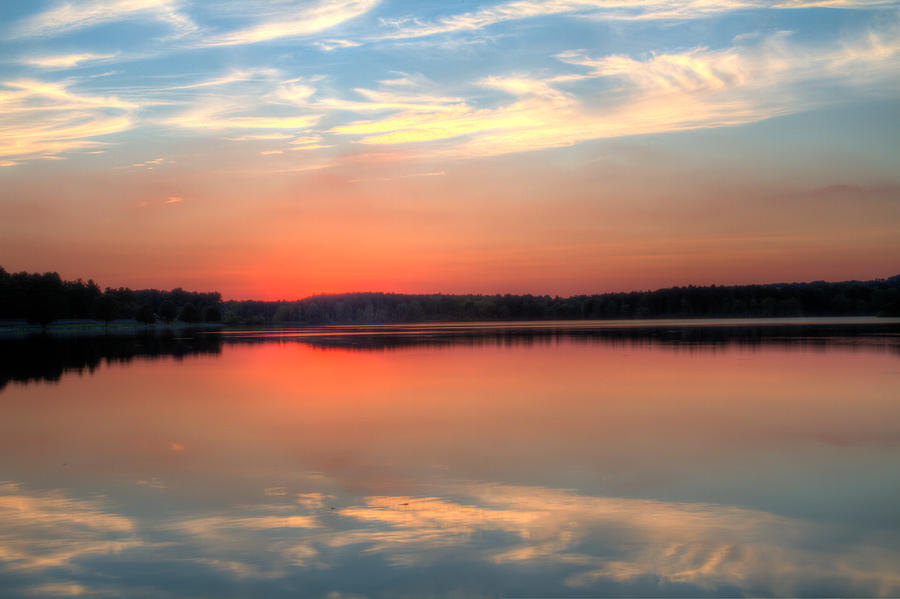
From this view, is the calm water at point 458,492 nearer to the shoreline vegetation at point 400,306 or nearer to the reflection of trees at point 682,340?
the reflection of trees at point 682,340

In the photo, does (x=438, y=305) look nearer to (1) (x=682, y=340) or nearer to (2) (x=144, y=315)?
(2) (x=144, y=315)

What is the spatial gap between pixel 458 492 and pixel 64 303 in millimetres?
90763

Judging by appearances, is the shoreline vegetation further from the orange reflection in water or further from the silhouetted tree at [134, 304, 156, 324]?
the orange reflection in water

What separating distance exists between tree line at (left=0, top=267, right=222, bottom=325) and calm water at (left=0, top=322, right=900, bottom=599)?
234 ft

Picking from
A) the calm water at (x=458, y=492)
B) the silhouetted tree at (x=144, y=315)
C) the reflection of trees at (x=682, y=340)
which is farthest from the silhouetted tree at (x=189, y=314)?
the calm water at (x=458, y=492)

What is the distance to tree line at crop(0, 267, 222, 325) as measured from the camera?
78.0m

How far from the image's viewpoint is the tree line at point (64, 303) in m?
78.0

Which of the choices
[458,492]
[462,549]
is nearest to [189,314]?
[458,492]

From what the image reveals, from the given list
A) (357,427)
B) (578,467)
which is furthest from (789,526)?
(357,427)

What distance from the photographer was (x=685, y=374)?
19.4m

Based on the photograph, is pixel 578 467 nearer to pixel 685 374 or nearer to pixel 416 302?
pixel 685 374

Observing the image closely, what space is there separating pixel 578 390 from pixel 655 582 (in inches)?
450

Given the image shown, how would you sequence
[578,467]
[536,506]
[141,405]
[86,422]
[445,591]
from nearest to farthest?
[445,591]
[536,506]
[578,467]
[86,422]
[141,405]

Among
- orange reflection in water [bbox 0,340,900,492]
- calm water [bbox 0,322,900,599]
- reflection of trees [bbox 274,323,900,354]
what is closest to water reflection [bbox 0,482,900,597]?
calm water [bbox 0,322,900,599]
